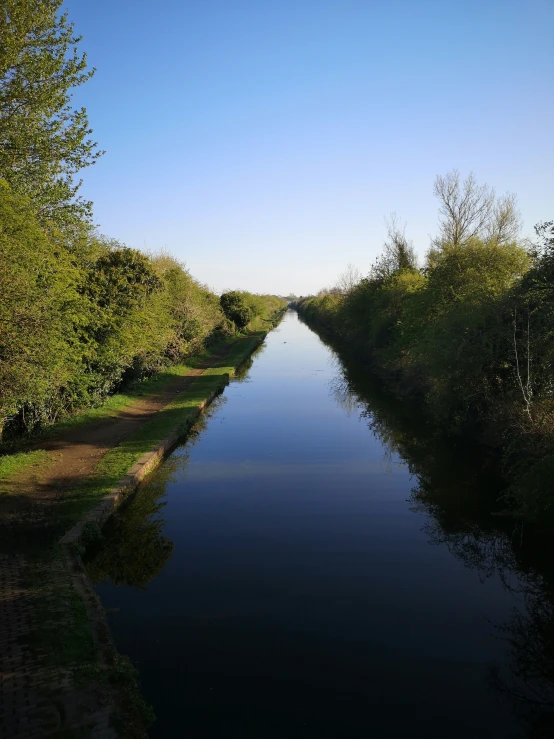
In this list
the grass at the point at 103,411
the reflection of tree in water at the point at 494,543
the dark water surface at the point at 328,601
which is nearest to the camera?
the dark water surface at the point at 328,601

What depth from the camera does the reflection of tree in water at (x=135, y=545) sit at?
28.2 ft

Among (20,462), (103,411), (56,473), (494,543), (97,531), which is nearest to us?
(97,531)

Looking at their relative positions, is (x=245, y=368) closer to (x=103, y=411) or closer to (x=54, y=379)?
(x=103, y=411)

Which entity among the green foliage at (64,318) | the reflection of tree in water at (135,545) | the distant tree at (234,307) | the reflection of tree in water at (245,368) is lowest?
the reflection of tree in water at (135,545)

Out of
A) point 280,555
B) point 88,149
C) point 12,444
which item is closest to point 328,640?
point 280,555

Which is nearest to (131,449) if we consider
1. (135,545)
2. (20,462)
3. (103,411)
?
(20,462)

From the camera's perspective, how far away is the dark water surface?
18.6 ft

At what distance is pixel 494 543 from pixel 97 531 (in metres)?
7.67

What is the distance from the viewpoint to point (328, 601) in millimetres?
7836

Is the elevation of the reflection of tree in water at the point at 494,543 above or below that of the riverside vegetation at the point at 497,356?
below

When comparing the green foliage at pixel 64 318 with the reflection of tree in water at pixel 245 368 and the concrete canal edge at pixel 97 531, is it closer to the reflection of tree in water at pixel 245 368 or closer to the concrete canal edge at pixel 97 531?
the concrete canal edge at pixel 97 531

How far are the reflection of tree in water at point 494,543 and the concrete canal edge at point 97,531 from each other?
473 cm

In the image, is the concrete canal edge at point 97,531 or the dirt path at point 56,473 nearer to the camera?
the concrete canal edge at point 97,531

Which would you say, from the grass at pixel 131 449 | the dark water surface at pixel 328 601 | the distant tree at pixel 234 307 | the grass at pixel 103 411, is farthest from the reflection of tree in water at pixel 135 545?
the distant tree at pixel 234 307
